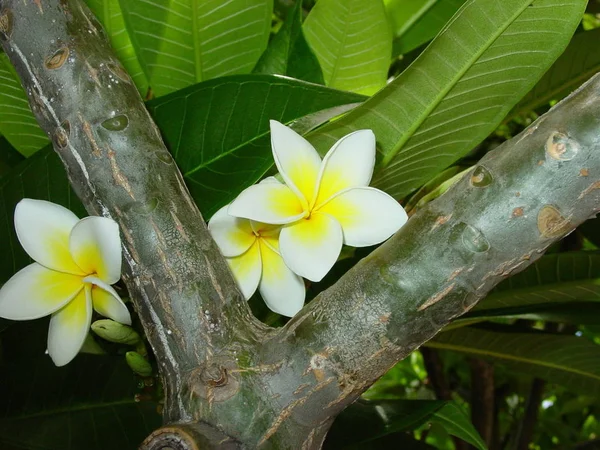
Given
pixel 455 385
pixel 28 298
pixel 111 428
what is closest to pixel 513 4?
pixel 28 298

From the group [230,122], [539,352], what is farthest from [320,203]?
[539,352]

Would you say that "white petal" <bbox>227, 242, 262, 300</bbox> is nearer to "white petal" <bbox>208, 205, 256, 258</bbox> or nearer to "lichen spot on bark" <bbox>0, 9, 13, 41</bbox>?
"white petal" <bbox>208, 205, 256, 258</bbox>

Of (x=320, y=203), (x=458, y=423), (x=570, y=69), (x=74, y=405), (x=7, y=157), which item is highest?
(x=570, y=69)

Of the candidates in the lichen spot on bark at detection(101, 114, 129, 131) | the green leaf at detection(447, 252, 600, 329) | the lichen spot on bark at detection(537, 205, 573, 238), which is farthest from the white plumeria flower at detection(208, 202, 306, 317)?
the green leaf at detection(447, 252, 600, 329)

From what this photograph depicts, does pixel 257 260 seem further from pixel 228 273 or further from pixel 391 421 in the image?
pixel 391 421

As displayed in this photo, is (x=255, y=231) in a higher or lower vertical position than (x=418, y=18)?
lower

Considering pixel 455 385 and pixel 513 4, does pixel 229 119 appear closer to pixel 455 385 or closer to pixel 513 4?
pixel 513 4

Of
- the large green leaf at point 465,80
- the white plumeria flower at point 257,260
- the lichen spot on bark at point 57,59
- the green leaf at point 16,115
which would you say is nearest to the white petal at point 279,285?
the white plumeria flower at point 257,260
